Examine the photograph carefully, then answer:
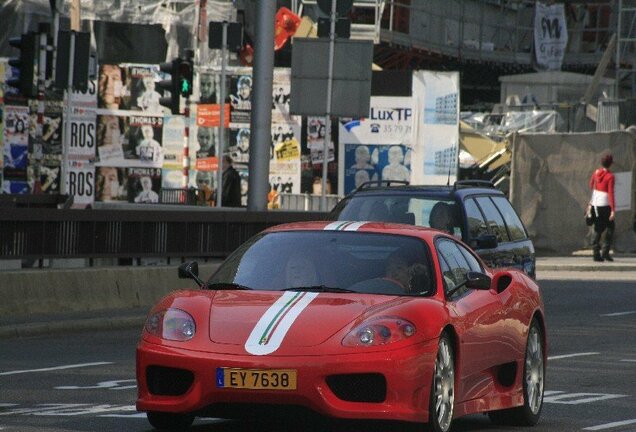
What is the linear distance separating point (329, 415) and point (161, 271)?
13.2 metres

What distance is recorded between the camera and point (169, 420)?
33.4ft

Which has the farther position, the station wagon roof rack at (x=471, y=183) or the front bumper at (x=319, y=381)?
the station wagon roof rack at (x=471, y=183)

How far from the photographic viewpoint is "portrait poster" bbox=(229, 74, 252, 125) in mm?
40156

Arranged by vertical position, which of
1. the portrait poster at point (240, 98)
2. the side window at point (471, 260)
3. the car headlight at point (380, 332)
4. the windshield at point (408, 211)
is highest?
the portrait poster at point (240, 98)

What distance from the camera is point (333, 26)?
29.3m

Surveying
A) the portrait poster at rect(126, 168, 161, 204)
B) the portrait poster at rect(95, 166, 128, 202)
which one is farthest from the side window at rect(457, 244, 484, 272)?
the portrait poster at rect(126, 168, 161, 204)

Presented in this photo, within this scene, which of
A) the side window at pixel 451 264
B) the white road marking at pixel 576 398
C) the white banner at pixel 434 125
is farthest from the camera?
the white banner at pixel 434 125

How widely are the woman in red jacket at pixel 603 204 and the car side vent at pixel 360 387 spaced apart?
2537cm

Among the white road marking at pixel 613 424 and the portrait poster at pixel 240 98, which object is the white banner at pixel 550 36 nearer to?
the portrait poster at pixel 240 98

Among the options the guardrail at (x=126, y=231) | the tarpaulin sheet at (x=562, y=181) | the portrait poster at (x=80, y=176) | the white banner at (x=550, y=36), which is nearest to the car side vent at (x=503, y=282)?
the guardrail at (x=126, y=231)

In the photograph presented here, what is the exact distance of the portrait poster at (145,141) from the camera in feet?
133

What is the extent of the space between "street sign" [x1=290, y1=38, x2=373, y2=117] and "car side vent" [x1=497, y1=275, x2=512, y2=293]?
1685cm

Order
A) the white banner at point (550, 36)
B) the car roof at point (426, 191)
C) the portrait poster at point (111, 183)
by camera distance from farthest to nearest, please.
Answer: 1. the white banner at point (550, 36)
2. the portrait poster at point (111, 183)
3. the car roof at point (426, 191)

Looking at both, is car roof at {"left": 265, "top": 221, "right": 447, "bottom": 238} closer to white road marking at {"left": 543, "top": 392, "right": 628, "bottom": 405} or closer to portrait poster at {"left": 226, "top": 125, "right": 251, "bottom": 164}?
white road marking at {"left": 543, "top": 392, "right": 628, "bottom": 405}
